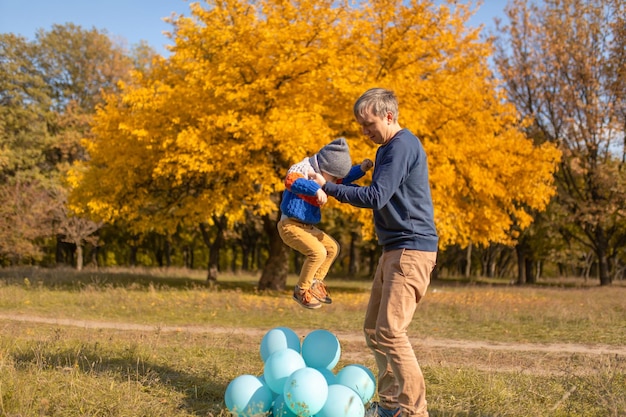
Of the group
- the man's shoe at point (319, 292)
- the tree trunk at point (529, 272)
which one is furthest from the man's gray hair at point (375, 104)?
the tree trunk at point (529, 272)

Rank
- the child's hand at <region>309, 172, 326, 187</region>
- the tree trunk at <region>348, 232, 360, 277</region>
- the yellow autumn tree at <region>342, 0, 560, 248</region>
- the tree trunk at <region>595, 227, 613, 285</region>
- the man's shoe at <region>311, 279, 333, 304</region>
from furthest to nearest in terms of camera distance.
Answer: the tree trunk at <region>348, 232, 360, 277</region> → the tree trunk at <region>595, 227, 613, 285</region> → the yellow autumn tree at <region>342, 0, 560, 248</region> → the man's shoe at <region>311, 279, 333, 304</region> → the child's hand at <region>309, 172, 326, 187</region>

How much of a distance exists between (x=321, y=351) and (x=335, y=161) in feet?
5.18

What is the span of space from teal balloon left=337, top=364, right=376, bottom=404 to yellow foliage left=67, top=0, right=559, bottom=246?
1103cm

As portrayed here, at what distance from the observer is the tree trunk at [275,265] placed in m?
20.3

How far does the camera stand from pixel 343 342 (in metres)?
9.84

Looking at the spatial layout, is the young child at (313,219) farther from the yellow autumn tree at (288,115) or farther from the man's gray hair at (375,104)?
the yellow autumn tree at (288,115)

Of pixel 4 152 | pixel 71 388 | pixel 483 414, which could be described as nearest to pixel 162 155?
pixel 71 388

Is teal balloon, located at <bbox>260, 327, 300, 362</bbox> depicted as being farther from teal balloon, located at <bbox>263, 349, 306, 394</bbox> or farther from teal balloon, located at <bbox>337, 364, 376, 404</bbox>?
teal balloon, located at <bbox>337, 364, 376, 404</bbox>

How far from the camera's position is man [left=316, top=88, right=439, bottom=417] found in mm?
4180

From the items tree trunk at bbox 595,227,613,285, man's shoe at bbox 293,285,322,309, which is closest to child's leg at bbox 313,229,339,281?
man's shoe at bbox 293,285,322,309

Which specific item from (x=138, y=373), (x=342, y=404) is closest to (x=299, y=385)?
(x=342, y=404)

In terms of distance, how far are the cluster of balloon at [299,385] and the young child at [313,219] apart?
38 centimetres

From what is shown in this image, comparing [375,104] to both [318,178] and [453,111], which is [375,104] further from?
A: [453,111]

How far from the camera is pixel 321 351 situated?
16.4ft
